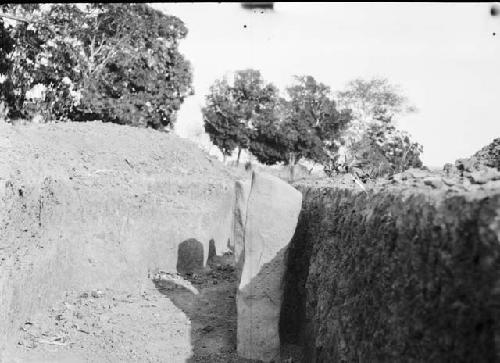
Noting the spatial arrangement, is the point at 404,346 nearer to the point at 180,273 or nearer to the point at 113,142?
the point at 180,273

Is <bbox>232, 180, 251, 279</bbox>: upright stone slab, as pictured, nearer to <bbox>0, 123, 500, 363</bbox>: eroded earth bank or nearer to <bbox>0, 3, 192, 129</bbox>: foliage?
<bbox>0, 123, 500, 363</bbox>: eroded earth bank

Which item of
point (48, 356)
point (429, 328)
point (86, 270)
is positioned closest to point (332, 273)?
point (429, 328)

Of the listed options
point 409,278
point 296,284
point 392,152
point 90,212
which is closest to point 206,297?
point 90,212

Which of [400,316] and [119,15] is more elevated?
[119,15]

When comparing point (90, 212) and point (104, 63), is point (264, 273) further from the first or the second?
point (104, 63)

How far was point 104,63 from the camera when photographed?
853 inches

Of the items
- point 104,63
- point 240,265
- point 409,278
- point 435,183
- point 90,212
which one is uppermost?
point 104,63

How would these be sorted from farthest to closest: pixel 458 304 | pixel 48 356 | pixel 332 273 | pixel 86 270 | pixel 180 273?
pixel 180 273 → pixel 86 270 → pixel 48 356 → pixel 332 273 → pixel 458 304

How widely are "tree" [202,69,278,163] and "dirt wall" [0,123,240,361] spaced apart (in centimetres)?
2233

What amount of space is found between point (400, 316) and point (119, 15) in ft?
68.7

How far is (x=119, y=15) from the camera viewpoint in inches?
838

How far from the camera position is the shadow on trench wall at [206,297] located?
6781mm

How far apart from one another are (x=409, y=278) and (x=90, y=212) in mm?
6872

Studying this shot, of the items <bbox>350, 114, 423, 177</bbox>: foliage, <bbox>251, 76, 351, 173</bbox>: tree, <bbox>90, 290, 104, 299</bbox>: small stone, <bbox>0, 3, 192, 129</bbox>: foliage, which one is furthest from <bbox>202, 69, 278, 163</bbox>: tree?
<bbox>90, 290, 104, 299</bbox>: small stone
